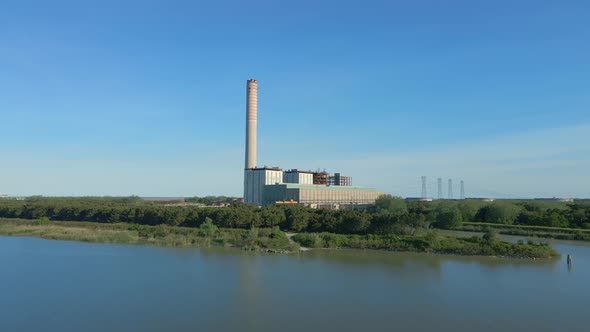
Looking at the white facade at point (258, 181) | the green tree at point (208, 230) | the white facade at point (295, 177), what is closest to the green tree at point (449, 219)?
the green tree at point (208, 230)

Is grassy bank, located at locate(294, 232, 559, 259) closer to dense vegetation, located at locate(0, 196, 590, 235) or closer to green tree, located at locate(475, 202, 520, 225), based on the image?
dense vegetation, located at locate(0, 196, 590, 235)

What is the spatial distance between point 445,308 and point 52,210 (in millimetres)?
34284

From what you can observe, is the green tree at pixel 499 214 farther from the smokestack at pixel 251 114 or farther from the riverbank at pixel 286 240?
the smokestack at pixel 251 114

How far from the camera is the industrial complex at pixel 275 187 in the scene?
152 ft

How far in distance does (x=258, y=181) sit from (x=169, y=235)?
2427 cm

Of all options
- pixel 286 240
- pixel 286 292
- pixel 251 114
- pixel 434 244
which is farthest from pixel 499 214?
pixel 286 292

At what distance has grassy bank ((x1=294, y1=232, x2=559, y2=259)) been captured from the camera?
66.4 ft

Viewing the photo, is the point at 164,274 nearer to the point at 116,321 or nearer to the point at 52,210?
the point at 116,321

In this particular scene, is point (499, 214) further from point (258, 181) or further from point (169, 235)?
point (169, 235)

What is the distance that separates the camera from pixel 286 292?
13391 mm

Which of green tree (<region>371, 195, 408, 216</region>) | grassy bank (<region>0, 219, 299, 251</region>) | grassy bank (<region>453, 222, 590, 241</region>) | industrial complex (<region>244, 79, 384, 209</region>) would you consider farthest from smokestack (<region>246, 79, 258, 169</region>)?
grassy bank (<region>453, 222, 590, 241</region>)

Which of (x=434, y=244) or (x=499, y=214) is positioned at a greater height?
(x=499, y=214)

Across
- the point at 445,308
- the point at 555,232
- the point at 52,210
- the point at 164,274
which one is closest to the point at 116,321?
the point at 164,274

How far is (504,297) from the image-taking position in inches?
521
